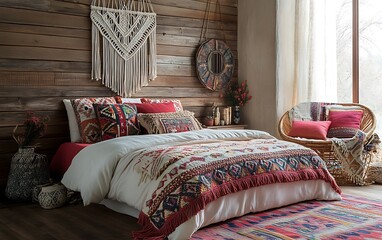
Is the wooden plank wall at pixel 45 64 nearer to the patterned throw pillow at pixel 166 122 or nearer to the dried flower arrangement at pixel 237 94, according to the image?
the patterned throw pillow at pixel 166 122

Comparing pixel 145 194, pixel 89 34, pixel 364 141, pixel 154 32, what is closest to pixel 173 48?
pixel 154 32

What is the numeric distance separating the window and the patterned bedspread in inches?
80.2

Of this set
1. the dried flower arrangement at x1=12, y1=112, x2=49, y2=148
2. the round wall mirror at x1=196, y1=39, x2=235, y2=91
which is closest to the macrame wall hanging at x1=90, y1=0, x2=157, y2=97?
the round wall mirror at x1=196, y1=39, x2=235, y2=91

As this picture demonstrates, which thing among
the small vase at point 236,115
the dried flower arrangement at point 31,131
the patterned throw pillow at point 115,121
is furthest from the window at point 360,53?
the dried flower arrangement at point 31,131

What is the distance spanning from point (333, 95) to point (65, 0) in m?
3.32

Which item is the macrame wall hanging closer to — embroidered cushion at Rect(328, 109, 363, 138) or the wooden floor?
the wooden floor

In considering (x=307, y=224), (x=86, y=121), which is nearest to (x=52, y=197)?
(x=86, y=121)

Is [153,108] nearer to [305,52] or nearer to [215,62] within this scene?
[215,62]

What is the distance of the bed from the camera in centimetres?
302

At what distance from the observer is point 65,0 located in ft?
15.4

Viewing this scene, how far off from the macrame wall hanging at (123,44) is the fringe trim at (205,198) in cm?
221

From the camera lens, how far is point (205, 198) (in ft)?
10.0

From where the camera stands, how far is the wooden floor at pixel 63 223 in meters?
3.13

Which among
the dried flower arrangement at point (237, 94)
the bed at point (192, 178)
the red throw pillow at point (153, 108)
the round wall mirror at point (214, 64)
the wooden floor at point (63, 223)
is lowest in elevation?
the wooden floor at point (63, 223)
